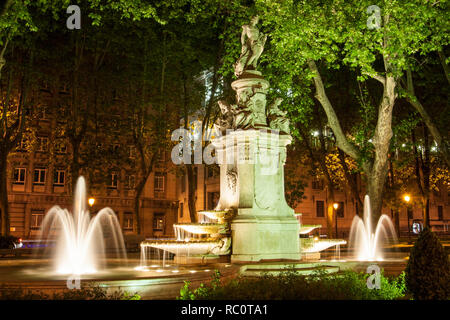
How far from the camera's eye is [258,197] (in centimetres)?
1169

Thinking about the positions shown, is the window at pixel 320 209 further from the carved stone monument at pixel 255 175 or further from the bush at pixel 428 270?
the bush at pixel 428 270

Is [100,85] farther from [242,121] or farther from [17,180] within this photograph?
[242,121]

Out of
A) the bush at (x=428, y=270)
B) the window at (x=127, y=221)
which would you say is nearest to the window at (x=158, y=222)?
the window at (x=127, y=221)

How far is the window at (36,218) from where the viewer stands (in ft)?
131

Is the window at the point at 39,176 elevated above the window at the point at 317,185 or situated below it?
above

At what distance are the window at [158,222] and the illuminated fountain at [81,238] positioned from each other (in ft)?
19.1

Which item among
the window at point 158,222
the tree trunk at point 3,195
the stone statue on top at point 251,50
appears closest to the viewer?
the stone statue on top at point 251,50

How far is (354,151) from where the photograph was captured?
1705 centimetres

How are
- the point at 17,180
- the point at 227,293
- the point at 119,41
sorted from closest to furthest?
the point at 227,293, the point at 119,41, the point at 17,180

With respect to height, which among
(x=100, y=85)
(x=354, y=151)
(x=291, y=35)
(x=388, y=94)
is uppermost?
(x=100, y=85)

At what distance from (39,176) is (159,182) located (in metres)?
12.7

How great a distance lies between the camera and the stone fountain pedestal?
11242mm

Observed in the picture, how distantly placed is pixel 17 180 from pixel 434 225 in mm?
48609
